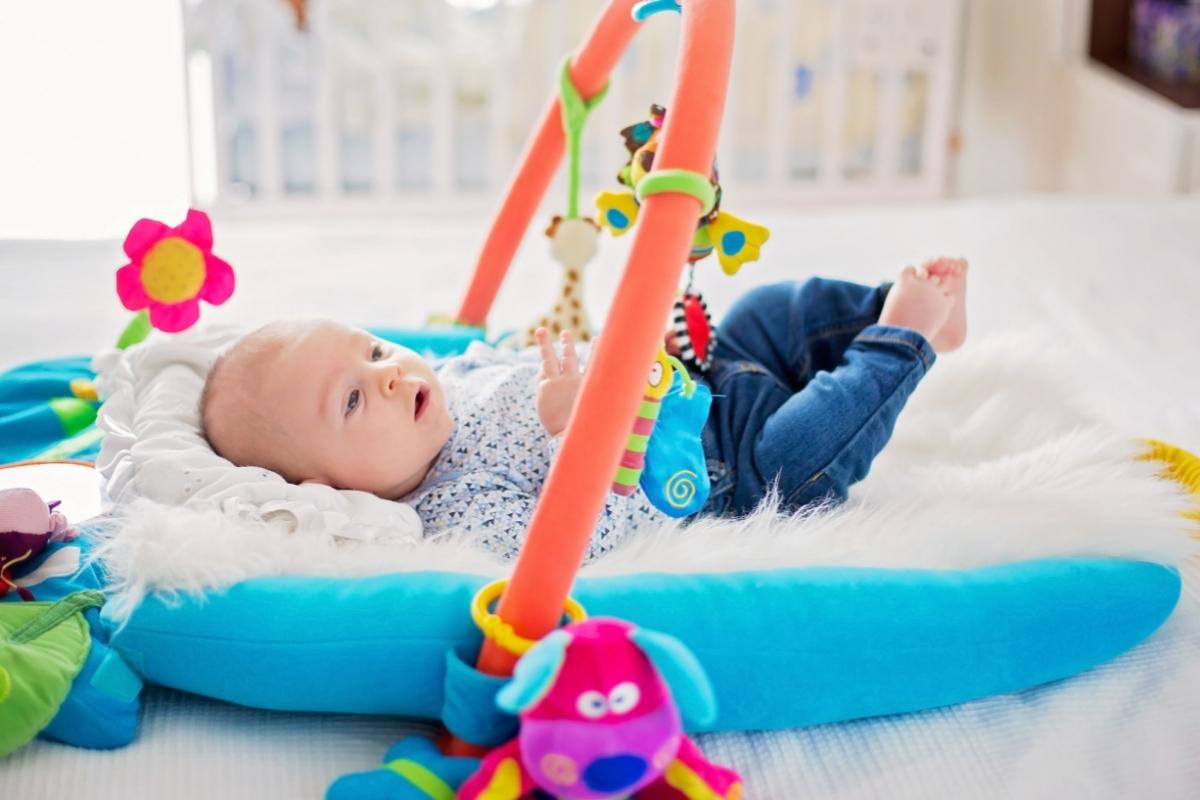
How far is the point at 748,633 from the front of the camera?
2.77ft

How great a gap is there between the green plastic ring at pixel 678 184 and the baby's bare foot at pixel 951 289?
41cm

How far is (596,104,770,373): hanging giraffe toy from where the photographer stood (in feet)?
3.33

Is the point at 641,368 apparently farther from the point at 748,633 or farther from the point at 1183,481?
the point at 1183,481

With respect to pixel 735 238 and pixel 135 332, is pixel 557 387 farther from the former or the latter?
pixel 135 332

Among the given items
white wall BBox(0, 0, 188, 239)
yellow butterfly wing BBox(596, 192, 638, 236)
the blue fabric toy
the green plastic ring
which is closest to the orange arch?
the green plastic ring

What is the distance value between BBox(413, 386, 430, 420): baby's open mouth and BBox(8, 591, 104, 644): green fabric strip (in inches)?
11.2

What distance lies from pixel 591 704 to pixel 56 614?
39 cm

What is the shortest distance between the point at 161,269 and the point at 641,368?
21.7 inches

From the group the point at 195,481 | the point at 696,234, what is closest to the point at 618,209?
the point at 696,234

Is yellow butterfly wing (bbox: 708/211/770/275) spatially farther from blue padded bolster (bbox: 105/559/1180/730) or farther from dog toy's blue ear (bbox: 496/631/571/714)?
dog toy's blue ear (bbox: 496/631/571/714)

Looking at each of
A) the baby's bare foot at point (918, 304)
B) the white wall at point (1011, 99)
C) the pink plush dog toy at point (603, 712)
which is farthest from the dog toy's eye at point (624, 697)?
the white wall at point (1011, 99)

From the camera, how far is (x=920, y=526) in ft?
3.23

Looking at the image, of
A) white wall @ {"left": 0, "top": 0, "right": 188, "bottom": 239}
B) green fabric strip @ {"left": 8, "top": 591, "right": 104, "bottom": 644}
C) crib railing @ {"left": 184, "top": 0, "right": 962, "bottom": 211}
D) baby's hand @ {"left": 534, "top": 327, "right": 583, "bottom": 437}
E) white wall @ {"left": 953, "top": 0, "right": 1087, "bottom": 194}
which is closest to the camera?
green fabric strip @ {"left": 8, "top": 591, "right": 104, "bottom": 644}

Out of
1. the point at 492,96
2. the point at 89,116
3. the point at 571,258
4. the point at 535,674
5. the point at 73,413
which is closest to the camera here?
the point at 535,674
